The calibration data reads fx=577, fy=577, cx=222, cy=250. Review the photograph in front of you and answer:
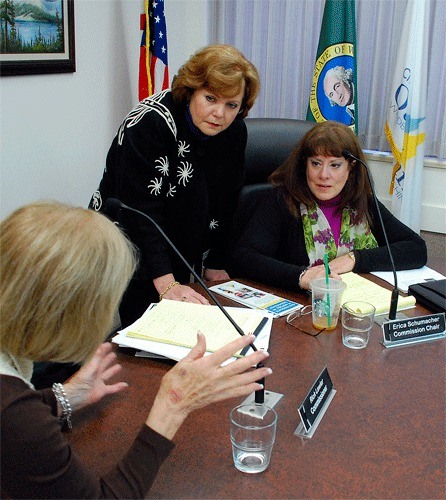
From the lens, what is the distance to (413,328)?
1450 mm

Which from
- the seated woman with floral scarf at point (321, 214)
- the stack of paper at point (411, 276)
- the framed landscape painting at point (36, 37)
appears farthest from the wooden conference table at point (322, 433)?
the framed landscape painting at point (36, 37)

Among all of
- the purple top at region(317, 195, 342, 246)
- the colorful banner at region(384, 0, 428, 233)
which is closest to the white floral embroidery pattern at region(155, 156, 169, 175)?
the purple top at region(317, 195, 342, 246)

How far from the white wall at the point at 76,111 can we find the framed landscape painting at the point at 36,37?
0.06 meters

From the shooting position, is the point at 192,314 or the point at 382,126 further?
the point at 382,126

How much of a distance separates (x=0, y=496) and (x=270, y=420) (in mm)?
463

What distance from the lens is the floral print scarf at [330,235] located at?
204 cm

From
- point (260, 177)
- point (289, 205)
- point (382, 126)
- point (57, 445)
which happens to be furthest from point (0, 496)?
point (382, 126)

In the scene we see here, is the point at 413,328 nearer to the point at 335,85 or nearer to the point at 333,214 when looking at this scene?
the point at 333,214

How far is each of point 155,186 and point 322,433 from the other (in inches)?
41.0

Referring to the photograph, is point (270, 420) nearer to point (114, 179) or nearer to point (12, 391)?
point (12, 391)

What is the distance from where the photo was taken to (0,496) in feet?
2.90

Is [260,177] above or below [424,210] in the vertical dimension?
above

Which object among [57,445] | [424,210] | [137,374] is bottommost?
[424,210]

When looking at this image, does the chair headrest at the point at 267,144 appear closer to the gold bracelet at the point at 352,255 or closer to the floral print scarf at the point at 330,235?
the floral print scarf at the point at 330,235
